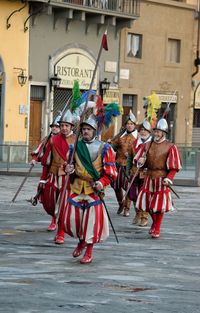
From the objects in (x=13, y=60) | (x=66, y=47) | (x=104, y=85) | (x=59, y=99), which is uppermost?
(x=66, y=47)

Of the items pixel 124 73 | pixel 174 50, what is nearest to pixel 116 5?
pixel 124 73

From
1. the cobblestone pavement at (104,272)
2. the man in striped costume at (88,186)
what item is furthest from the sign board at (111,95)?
the man in striped costume at (88,186)

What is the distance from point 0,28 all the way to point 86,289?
23957 mm

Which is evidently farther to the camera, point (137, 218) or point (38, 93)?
point (38, 93)

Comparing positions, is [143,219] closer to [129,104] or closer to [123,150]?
[123,150]

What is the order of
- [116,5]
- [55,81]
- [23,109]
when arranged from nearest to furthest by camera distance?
1. [23,109]
2. [55,81]
3. [116,5]

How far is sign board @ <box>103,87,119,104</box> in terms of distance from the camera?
36.1 metres

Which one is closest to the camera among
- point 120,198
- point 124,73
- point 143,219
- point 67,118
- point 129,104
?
point 67,118

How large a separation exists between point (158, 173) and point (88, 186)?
3093mm

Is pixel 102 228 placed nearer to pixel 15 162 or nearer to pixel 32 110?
pixel 15 162

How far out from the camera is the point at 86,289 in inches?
347

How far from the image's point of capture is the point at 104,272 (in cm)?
994

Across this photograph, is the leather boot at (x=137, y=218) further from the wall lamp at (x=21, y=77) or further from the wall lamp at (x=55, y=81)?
the wall lamp at (x=55, y=81)

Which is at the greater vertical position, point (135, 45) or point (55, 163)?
point (135, 45)
